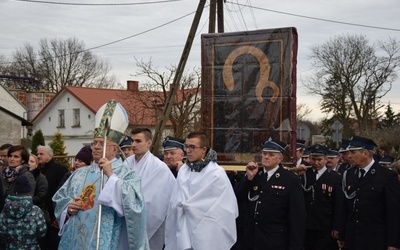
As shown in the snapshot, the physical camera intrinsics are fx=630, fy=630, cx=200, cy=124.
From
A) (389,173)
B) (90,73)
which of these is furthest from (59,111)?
(389,173)

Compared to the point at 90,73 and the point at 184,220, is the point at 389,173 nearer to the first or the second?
the point at 184,220

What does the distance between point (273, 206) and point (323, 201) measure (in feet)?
8.36

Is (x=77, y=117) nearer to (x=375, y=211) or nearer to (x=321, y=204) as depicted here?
(x=321, y=204)

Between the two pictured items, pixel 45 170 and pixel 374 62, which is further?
pixel 374 62

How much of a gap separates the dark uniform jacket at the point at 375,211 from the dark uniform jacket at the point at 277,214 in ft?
3.26

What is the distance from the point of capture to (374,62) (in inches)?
1895

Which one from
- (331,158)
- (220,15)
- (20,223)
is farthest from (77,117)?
(20,223)

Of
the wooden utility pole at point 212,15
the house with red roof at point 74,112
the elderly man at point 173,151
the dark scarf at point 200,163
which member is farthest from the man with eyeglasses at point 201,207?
the house with red roof at point 74,112

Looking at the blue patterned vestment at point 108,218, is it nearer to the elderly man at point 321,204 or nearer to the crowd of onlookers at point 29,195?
the crowd of onlookers at point 29,195

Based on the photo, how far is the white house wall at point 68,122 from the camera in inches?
2154

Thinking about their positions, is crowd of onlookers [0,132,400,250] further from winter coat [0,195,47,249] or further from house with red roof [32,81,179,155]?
house with red roof [32,81,179,155]

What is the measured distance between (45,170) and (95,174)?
13.3 ft

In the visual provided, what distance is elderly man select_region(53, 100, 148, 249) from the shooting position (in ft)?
19.2

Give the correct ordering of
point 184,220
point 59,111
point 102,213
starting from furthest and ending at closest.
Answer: point 59,111, point 184,220, point 102,213
